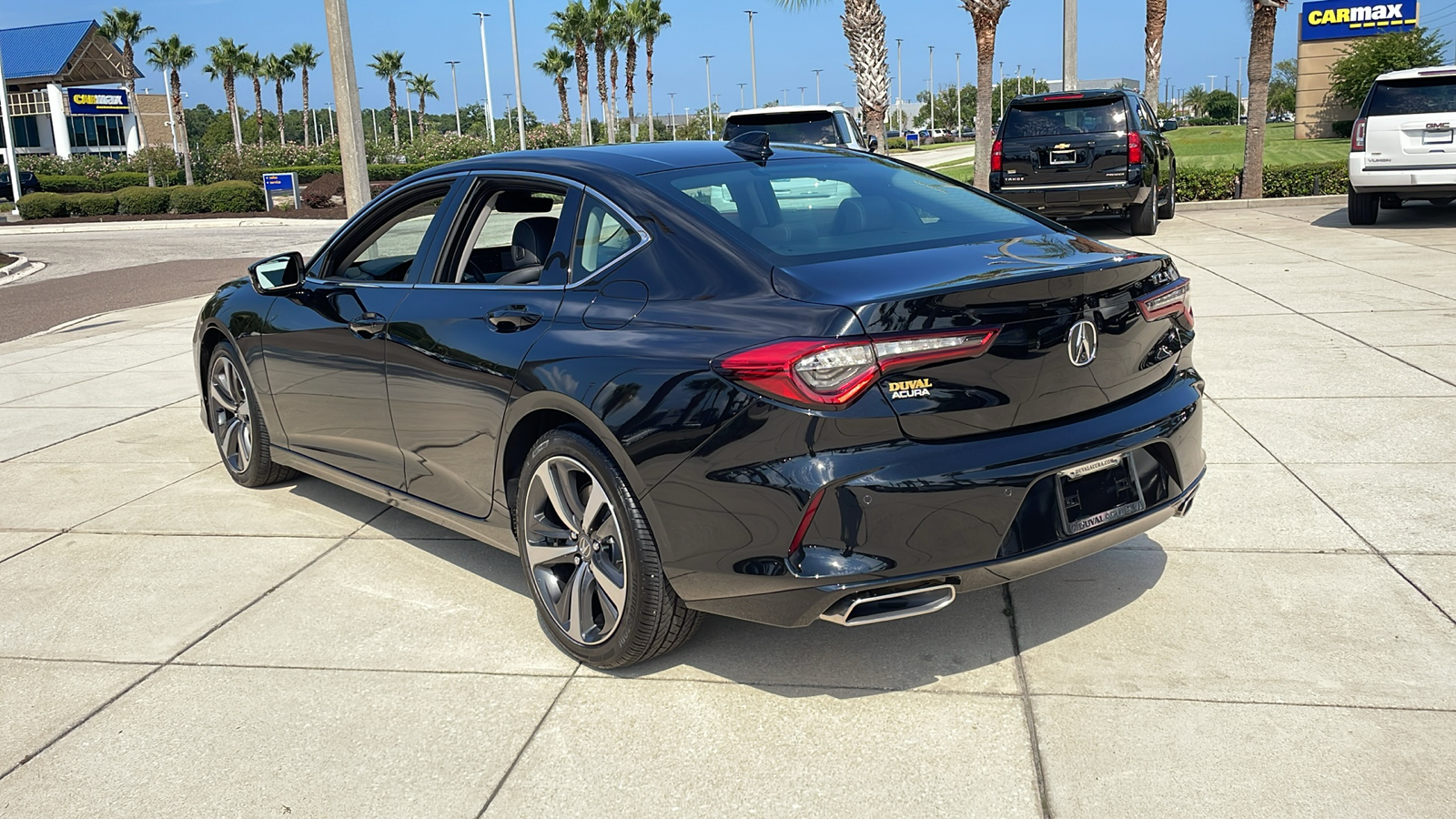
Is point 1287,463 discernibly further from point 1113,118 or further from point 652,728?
point 1113,118

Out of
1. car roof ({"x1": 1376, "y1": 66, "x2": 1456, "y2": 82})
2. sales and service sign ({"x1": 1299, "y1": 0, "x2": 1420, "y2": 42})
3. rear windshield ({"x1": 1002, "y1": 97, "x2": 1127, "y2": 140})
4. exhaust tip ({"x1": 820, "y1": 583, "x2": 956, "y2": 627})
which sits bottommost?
exhaust tip ({"x1": 820, "y1": 583, "x2": 956, "y2": 627})

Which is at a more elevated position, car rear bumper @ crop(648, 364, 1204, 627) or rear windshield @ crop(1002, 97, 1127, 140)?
rear windshield @ crop(1002, 97, 1127, 140)

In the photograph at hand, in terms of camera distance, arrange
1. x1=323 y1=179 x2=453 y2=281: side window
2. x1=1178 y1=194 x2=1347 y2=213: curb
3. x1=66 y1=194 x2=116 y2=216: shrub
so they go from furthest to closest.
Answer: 1. x1=66 y1=194 x2=116 y2=216: shrub
2. x1=1178 y1=194 x2=1347 y2=213: curb
3. x1=323 y1=179 x2=453 y2=281: side window

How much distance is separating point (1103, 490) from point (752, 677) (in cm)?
118

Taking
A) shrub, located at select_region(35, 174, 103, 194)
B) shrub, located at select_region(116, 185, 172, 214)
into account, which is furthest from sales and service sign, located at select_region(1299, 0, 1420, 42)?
shrub, located at select_region(35, 174, 103, 194)

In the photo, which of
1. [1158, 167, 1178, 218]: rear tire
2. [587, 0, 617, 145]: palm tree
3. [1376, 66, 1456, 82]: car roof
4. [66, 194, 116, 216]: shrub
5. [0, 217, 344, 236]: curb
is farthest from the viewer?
[587, 0, 617, 145]: palm tree

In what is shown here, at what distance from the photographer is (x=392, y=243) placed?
17.3ft

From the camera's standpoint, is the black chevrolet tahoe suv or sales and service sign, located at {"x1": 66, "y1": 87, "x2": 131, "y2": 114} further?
sales and service sign, located at {"x1": 66, "y1": 87, "x2": 131, "y2": 114}

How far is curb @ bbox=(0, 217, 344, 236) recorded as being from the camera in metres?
33.6

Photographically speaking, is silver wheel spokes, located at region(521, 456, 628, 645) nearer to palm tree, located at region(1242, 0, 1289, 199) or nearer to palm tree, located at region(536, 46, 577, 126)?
palm tree, located at region(1242, 0, 1289, 199)

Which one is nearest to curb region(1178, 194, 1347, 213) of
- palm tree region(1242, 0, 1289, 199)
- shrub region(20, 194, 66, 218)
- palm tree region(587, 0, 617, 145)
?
palm tree region(1242, 0, 1289, 199)

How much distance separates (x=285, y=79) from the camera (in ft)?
331

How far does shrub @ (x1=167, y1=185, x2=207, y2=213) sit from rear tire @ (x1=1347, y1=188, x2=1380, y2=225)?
1382 inches

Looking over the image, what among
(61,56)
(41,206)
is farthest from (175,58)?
(41,206)
